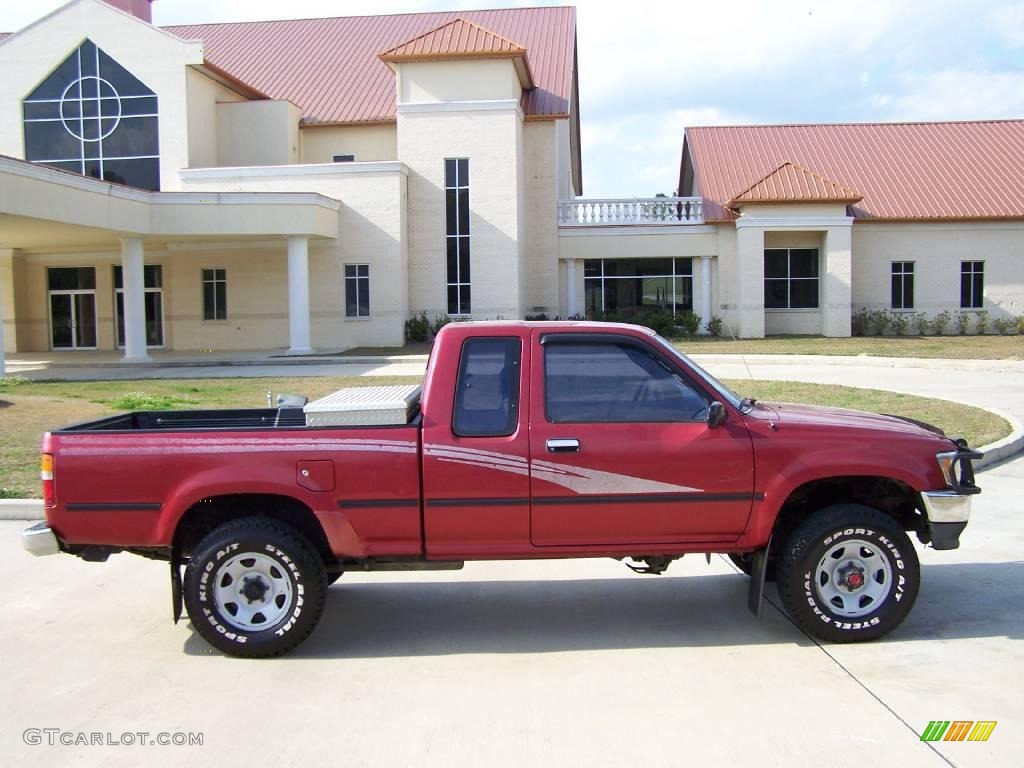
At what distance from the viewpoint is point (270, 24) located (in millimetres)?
43031

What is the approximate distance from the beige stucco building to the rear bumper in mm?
25036

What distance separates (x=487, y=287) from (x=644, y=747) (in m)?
29.6

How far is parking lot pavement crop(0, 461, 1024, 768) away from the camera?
14.8 ft

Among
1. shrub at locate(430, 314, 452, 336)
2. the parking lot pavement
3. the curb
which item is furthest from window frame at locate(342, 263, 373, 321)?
the parking lot pavement

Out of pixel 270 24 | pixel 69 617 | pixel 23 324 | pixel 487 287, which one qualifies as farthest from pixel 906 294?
→ pixel 69 617

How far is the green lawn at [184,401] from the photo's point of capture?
12.1 m

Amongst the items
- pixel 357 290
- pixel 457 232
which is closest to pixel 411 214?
pixel 457 232

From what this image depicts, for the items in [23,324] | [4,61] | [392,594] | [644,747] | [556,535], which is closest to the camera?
[644,747]

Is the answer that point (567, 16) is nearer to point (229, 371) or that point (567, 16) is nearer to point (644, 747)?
point (229, 371)

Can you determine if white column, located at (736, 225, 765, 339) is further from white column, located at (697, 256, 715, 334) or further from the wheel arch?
the wheel arch

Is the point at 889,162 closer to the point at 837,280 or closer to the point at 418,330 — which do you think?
the point at 837,280

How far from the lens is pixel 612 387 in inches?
229

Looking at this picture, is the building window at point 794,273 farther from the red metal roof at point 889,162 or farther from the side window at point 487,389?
the side window at point 487,389

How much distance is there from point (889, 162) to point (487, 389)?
36094 millimetres
